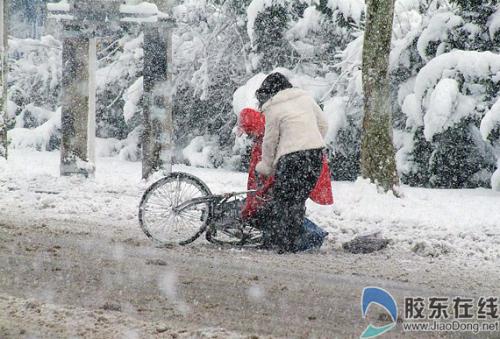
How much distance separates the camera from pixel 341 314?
541 centimetres

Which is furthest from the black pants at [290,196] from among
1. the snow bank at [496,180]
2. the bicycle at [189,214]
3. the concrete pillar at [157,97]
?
the snow bank at [496,180]

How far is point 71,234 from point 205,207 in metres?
1.62

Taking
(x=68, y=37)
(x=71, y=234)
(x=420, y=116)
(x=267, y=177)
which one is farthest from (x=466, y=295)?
(x=68, y=37)

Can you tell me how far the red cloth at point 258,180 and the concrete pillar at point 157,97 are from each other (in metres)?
6.00

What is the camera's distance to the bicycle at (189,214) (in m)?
8.07

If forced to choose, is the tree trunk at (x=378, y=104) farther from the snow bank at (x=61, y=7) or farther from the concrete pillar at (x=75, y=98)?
the snow bank at (x=61, y=7)

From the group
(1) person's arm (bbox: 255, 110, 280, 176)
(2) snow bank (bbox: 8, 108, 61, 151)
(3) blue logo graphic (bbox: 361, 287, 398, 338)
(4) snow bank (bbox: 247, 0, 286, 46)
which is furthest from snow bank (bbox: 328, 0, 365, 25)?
(3) blue logo graphic (bbox: 361, 287, 398, 338)

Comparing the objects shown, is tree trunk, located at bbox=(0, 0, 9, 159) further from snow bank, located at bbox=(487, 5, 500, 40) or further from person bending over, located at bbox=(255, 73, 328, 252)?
person bending over, located at bbox=(255, 73, 328, 252)

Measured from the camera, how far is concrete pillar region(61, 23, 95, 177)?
45.5 ft

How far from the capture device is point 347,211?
1105 cm

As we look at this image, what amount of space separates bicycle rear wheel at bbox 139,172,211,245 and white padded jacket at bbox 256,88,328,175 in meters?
0.81

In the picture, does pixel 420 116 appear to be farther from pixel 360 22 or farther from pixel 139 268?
pixel 139 268

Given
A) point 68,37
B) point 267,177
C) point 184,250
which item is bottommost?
point 184,250

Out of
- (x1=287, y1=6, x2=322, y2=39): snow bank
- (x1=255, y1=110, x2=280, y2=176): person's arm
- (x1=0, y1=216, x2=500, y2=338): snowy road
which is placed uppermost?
(x1=287, y1=6, x2=322, y2=39): snow bank
